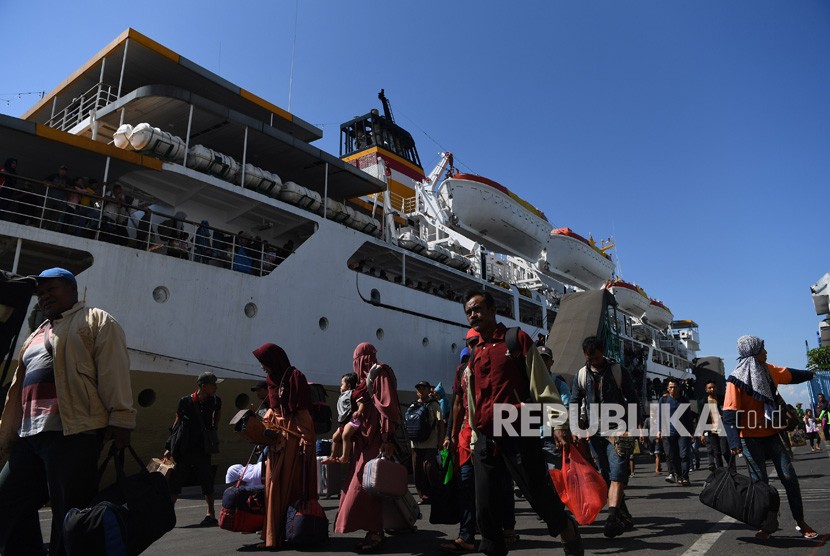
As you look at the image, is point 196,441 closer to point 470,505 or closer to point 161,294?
point 470,505

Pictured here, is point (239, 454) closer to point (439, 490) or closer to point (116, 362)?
point (439, 490)

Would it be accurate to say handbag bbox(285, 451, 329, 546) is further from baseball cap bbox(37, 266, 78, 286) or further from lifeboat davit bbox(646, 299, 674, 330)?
lifeboat davit bbox(646, 299, 674, 330)

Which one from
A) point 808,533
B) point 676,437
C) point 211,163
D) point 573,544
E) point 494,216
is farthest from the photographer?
point 494,216

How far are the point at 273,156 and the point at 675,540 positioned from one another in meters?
11.1

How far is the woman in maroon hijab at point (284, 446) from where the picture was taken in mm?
3904

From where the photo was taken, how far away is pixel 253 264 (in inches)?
425

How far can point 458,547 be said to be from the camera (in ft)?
11.8

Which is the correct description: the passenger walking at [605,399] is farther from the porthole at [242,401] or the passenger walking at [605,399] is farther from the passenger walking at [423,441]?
the porthole at [242,401]

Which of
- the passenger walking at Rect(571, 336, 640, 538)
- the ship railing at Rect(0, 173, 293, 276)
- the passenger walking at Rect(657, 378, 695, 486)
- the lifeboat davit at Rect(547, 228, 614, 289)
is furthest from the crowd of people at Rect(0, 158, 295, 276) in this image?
the lifeboat davit at Rect(547, 228, 614, 289)

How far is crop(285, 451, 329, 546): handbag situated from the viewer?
383 centimetres

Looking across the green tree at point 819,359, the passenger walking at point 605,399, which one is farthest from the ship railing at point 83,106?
the green tree at point 819,359

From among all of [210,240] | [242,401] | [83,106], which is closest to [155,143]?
[210,240]

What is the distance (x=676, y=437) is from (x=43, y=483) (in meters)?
7.28

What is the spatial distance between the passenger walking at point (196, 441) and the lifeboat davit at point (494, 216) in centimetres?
1295
